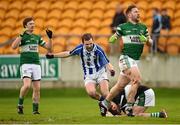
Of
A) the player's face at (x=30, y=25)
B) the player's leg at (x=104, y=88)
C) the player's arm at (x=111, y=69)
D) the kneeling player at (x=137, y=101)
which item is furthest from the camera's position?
the player's face at (x=30, y=25)

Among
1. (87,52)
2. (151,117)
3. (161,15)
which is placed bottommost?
(151,117)

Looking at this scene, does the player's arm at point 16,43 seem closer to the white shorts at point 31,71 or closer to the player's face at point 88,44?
the white shorts at point 31,71

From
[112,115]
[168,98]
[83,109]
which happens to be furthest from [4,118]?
[168,98]

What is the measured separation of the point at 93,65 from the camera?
17828mm

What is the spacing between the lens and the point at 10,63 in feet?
90.9

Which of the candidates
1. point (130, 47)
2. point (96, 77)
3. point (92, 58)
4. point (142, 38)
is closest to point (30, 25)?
point (92, 58)

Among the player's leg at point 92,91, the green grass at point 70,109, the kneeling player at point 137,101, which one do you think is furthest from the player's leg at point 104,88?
the green grass at point 70,109

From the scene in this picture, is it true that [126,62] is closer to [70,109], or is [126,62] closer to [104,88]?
[104,88]

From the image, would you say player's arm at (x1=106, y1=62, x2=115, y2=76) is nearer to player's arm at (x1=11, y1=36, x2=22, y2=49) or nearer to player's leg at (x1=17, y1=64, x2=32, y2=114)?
player's leg at (x1=17, y1=64, x2=32, y2=114)

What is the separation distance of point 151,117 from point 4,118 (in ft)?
10.6

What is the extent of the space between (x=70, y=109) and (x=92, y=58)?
3.28 m

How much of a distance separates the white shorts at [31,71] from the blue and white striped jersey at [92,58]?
171 centimetres

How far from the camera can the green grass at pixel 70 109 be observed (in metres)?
15.6

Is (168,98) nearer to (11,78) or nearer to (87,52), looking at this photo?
A: (11,78)
